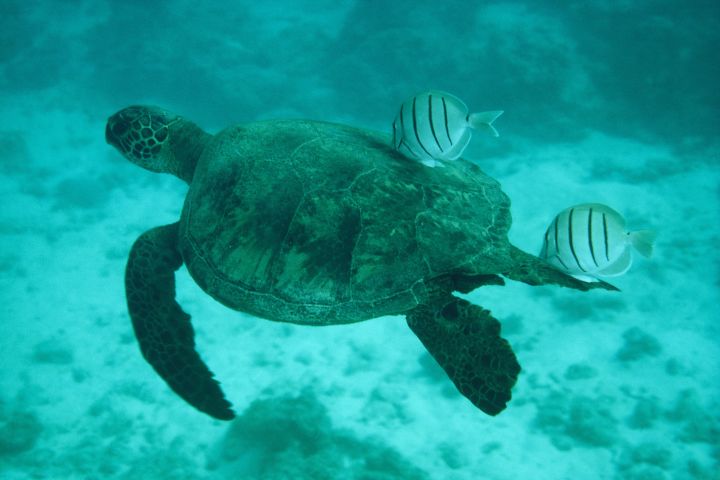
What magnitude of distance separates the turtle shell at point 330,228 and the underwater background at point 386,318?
3704mm

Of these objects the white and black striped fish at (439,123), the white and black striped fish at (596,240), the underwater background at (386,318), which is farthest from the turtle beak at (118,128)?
the white and black striped fish at (596,240)

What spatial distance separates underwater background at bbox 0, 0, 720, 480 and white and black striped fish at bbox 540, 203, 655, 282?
4.32 m

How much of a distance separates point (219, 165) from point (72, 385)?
585 cm

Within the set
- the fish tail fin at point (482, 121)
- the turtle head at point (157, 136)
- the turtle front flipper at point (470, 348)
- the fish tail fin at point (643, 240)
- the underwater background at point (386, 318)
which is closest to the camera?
the fish tail fin at point (643, 240)

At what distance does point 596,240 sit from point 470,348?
3.40 feet

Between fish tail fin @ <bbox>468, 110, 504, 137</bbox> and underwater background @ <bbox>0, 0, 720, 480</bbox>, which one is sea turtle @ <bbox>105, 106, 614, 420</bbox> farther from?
underwater background @ <bbox>0, 0, 720, 480</bbox>

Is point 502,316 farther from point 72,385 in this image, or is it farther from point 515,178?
point 72,385

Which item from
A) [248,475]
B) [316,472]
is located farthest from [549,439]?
[248,475]

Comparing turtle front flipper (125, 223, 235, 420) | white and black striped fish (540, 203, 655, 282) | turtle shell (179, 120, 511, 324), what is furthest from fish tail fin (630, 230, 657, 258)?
turtle front flipper (125, 223, 235, 420)

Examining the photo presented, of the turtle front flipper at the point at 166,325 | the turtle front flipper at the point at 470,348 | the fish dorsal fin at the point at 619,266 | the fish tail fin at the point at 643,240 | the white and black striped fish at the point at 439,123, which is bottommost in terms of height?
the turtle front flipper at the point at 166,325

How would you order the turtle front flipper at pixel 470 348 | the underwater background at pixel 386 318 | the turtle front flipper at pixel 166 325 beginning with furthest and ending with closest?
the underwater background at pixel 386 318
the turtle front flipper at pixel 166 325
the turtle front flipper at pixel 470 348

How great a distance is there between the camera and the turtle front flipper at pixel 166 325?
3486 millimetres

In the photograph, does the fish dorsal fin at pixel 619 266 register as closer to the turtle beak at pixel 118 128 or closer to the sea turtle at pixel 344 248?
the sea turtle at pixel 344 248

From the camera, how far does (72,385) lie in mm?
6961
